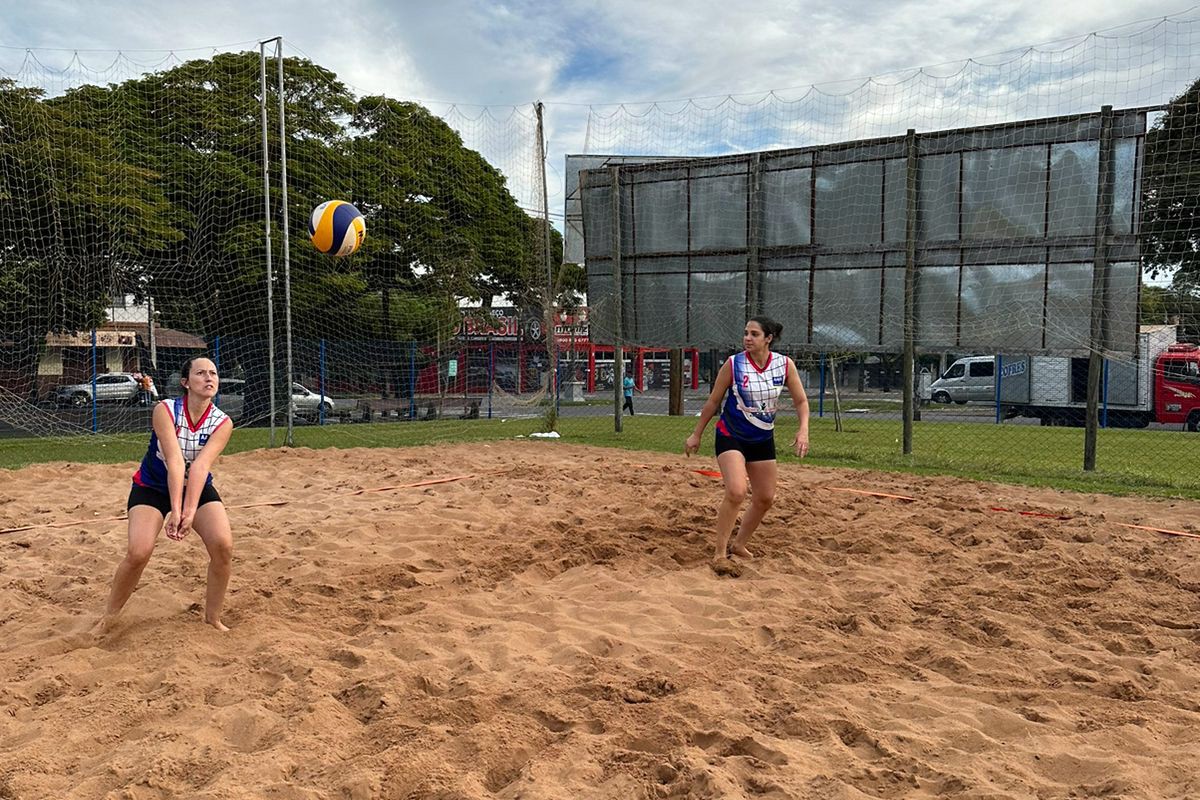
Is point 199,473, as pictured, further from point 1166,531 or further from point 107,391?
point 107,391

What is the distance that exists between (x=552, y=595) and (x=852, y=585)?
169cm

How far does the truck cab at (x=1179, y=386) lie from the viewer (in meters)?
17.7

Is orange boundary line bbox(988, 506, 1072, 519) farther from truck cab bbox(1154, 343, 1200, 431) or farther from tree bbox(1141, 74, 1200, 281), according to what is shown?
truck cab bbox(1154, 343, 1200, 431)

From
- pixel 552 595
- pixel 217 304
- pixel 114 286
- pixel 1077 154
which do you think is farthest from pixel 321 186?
pixel 552 595

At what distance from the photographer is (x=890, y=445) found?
12.6 m

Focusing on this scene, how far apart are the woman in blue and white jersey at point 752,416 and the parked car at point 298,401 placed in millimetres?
13209

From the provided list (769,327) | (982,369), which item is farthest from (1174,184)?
(982,369)

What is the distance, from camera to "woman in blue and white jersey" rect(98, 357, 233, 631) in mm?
3842

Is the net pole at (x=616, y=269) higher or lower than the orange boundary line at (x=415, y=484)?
higher

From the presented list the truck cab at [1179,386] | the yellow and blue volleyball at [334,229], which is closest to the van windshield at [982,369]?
the truck cab at [1179,386]

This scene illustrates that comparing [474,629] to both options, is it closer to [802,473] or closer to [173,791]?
[173,791]

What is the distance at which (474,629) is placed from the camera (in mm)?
4055

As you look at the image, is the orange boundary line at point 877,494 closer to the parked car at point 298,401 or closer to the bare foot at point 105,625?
the bare foot at point 105,625

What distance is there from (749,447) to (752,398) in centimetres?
30
